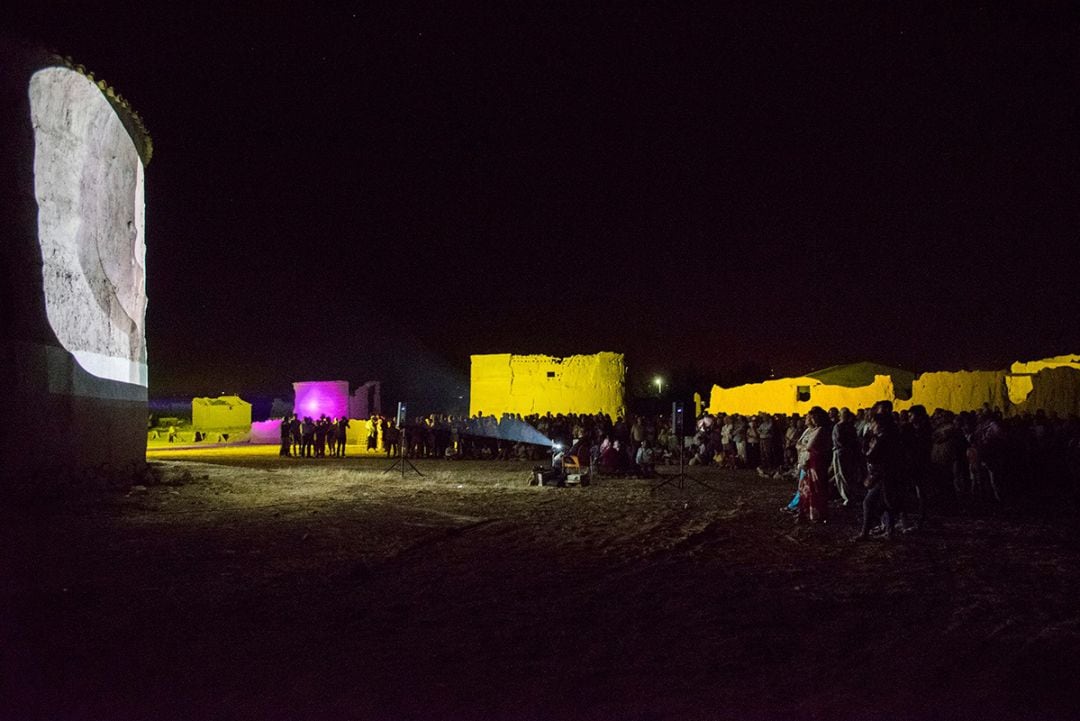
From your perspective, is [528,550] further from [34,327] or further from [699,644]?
[34,327]

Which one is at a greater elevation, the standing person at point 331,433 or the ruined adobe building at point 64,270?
the ruined adobe building at point 64,270

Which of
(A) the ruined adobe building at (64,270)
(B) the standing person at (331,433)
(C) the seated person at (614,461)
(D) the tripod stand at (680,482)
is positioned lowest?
(D) the tripod stand at (680,482)

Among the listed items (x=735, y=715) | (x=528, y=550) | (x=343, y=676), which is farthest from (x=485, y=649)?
(x=528, y=550)

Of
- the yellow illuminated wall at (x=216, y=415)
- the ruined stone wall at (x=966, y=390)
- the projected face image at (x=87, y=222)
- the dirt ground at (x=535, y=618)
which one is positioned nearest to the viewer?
the dirt ground at (x=535, y=618)

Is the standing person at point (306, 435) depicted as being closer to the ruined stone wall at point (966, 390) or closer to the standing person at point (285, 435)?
the standing person at point (285, 435)

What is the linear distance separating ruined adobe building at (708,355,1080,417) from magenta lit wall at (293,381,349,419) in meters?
23.6

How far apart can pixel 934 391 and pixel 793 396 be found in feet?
19.8

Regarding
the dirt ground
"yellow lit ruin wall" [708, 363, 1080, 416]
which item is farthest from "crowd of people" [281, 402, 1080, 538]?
"yellow lit ruin wall" [708, 363, 1080, 416]

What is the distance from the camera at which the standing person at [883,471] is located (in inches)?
370

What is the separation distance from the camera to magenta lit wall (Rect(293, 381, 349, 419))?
4825 centimetres

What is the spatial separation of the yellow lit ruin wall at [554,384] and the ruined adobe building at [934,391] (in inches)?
213

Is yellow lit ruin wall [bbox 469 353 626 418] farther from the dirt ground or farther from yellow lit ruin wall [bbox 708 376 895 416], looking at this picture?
the dirt ground

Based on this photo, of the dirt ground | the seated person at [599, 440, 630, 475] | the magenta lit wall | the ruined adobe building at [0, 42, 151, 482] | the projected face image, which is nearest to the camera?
the dirt ground

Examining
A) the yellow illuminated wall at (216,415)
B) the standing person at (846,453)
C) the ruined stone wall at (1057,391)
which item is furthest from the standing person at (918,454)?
the yellow illuminated wall at (216,415)
